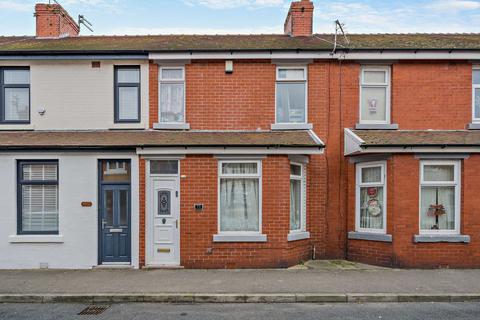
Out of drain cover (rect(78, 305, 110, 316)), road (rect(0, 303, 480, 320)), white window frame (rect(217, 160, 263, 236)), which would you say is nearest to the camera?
road (rect(0, 303, 480, 320))

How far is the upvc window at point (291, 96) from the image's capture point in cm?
1130

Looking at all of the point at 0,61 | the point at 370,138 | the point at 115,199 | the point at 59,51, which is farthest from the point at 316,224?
the point at 0,61

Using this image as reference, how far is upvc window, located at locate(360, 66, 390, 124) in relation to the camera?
11320 mm

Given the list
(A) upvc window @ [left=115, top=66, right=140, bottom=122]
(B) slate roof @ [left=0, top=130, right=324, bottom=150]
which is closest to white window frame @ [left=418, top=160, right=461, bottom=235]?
(B) slate roof @ [left=0, top=130, right=324, bottom=150]

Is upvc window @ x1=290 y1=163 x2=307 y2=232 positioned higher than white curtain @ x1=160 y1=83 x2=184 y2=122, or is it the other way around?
white curtain @ x1=160 y1=83 x2=184 y2=122

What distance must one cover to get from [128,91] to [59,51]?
218cm

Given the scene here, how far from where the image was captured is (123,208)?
34.6 feet

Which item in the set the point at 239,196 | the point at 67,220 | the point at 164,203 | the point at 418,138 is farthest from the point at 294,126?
the point at 67,220

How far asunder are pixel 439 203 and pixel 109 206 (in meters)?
8.89

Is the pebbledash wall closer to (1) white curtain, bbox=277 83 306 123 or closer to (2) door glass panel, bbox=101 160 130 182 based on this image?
(1) white curtain, bbox=277 83 306 123

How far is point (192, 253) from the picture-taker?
1003cm

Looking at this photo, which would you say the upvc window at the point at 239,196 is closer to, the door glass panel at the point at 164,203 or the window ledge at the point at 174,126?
the door glass panel at the point at 164,203

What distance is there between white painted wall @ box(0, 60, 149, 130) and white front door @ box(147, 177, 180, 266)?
2064 mm

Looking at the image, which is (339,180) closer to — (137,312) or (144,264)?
(144,264)
